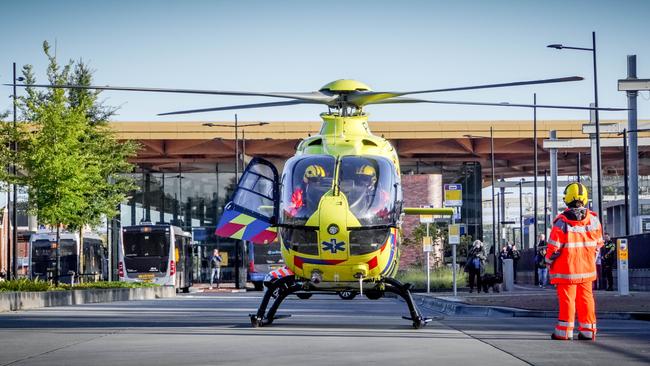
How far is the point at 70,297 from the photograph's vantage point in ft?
101

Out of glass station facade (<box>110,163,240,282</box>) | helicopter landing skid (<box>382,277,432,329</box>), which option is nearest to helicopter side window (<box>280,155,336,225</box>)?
helicopter landing skid (<box>382,277,432,329</box>)

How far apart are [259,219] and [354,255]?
206 centimetres

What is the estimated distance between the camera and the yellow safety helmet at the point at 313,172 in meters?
17.4

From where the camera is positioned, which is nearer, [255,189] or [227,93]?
[227,93]

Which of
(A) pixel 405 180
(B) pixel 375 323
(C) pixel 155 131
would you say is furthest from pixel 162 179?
(B) pixel 375 323

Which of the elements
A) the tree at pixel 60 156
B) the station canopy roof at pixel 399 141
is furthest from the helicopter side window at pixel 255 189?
the station canopy roof at pixel 399 141

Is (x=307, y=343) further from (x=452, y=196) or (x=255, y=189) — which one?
(x=452, y=196)

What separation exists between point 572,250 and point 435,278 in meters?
32.3

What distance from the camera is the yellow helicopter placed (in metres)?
17.0

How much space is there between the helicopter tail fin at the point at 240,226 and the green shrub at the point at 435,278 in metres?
25.4

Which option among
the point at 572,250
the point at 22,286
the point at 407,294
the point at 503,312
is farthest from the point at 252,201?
the point at 22,286

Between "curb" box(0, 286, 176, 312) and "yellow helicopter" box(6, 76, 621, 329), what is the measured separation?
27.1ft

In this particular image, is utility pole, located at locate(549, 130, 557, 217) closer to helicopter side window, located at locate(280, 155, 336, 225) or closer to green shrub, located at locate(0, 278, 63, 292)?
green shrub, located at locate(0, 278, 63, 292)

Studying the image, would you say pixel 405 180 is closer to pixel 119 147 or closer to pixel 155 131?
pixel 155 131
